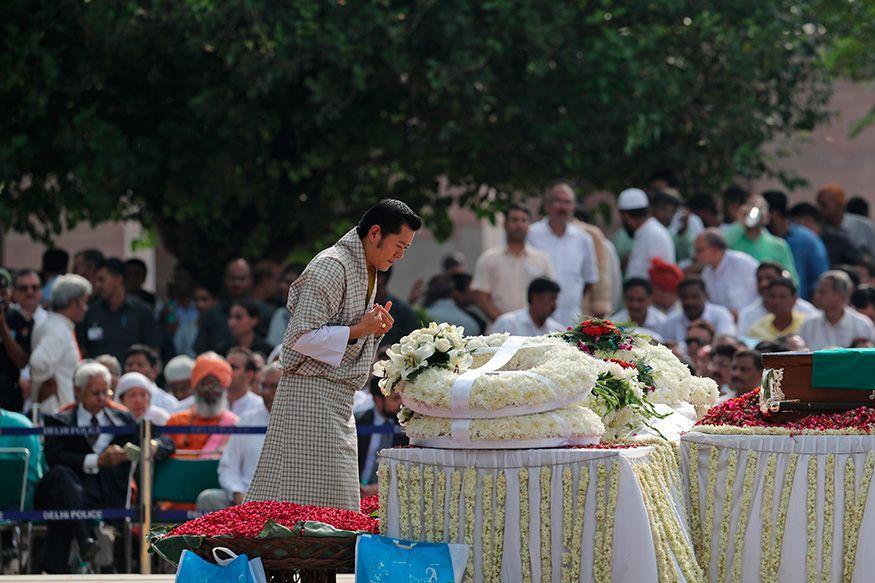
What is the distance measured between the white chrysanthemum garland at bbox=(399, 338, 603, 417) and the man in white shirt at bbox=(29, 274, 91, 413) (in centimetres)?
612

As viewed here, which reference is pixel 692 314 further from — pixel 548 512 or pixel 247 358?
pixel 548 512

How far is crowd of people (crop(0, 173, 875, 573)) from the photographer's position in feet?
37.4

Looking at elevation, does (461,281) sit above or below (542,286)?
above

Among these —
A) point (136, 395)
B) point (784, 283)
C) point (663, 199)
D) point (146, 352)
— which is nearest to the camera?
point (136, 395)

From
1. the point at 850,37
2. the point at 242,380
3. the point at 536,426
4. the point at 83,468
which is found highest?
the point at 850,37

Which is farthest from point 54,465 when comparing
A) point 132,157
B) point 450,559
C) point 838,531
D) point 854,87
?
point 854,87

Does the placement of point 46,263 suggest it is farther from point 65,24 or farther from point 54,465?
point 54,465

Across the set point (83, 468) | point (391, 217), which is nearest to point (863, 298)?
point (83, 468)

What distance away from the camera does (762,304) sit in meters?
14.2

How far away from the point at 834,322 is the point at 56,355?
5881mm

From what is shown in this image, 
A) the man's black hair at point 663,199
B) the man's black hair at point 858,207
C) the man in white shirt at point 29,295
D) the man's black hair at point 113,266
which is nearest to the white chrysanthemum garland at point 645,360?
the man's black hair at point 663,199

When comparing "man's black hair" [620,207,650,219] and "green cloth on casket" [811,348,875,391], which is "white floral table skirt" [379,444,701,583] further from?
"man's black hair" [620,207,650,219]

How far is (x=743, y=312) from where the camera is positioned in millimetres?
14289

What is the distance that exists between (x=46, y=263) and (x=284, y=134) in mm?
2403
